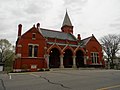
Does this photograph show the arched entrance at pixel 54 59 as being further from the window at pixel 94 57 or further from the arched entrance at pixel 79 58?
the window at pixel 94 57

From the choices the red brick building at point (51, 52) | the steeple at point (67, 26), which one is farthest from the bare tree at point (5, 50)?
the steeple at point (67, 26)

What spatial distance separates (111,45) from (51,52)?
95.3 ft

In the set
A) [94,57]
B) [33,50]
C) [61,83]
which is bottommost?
[61,83]

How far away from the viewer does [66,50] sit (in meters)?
40.9

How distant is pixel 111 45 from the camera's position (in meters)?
57.0

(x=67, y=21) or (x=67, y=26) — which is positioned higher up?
(x=67, y=21)

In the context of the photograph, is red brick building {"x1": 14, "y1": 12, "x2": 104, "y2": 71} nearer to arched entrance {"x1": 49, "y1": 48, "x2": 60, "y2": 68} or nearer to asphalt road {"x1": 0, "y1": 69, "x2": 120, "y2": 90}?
arched entrance {"x1": 49, "y1": 48, "x2": 60, "y2": 68}

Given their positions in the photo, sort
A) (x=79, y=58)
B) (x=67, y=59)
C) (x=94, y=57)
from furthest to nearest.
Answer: (x=94, y=57), (x=79, y=58), (x=67, y=59)

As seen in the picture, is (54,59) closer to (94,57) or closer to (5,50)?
(94,57)

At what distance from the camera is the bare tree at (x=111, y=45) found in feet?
185

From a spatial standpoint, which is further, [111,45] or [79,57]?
[111,45]

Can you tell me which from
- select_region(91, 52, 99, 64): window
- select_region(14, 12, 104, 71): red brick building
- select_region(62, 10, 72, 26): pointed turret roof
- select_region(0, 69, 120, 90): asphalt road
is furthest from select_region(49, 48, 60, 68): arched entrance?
select_region(0, 69, 120, 90): asphalt road

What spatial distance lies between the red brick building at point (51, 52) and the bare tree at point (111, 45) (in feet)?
43.0

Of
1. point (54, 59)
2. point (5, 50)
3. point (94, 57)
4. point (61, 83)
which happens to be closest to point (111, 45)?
point (94, 57)
